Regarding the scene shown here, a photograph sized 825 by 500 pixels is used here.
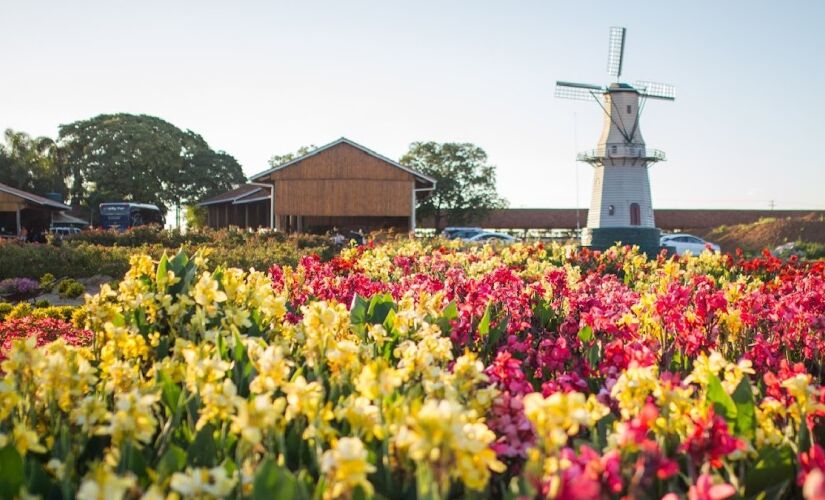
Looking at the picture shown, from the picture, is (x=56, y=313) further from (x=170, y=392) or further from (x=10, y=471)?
(x=10, y=471)

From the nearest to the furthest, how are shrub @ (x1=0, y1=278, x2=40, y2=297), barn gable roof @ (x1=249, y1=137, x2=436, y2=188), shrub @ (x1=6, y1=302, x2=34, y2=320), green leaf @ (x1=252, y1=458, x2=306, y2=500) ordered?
green leaf @ (x1=252, y1=458, x2=306, y2=500), shrub @ (x1=6, y1=302, x2=34, y2=320), shrub @ (x1=0, y1=278, x2=40, y2=297), barn gable roof @ (x1=249, y1=137, x2=436, y2=188)

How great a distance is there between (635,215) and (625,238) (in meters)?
18.7

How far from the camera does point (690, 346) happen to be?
15.4 feet

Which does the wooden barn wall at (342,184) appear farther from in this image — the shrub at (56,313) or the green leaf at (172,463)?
the green leaf at (172,463)

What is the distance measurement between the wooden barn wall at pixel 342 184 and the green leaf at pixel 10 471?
36.1 m

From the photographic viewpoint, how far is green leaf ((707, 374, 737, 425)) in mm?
2950

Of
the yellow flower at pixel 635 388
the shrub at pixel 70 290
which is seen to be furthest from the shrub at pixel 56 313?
the yellow flower at pixel 635 388

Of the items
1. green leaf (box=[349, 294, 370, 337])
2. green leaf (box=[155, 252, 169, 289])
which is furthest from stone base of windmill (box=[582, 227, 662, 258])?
green leaf (box=[155, 252, 169, 289])

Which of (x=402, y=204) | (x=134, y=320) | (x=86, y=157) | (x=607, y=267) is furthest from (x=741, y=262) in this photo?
(x=86, y=157)

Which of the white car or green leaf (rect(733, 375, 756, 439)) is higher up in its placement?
green leaf (rect(733, 375, 756, 439))

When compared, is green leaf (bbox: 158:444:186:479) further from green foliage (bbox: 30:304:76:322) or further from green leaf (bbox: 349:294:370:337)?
green foliage (bbox: 30:304:76:322)

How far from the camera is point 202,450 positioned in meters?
2.83

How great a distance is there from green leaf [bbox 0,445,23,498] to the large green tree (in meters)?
64.2

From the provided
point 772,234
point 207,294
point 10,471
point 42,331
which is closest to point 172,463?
point 10,471
